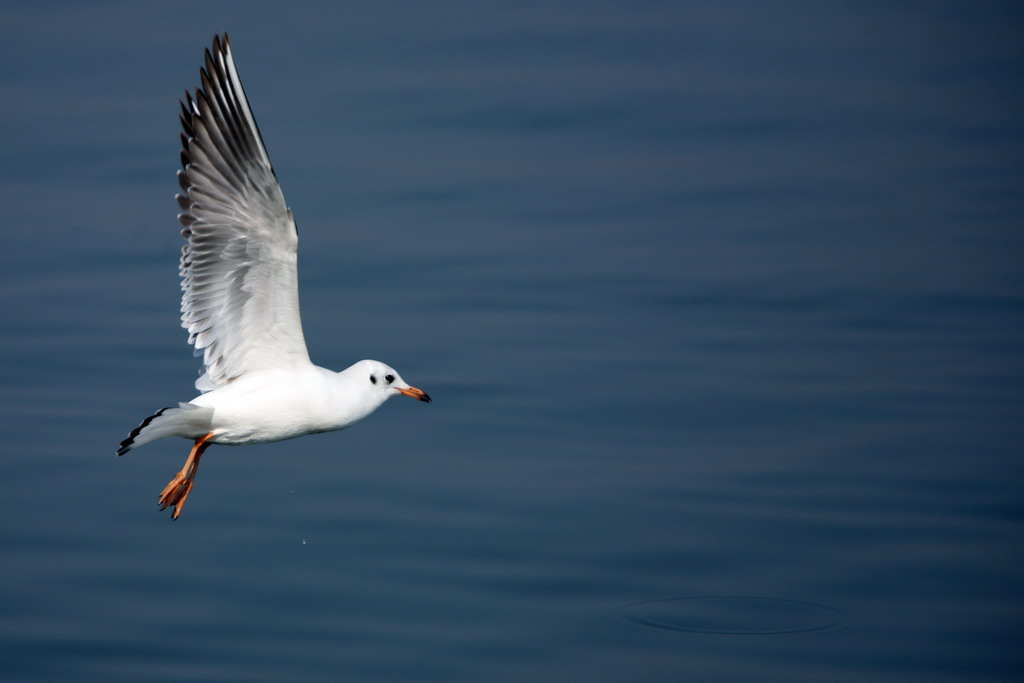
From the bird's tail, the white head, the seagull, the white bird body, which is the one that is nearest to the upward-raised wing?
the seagull

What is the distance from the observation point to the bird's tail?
11156 mm

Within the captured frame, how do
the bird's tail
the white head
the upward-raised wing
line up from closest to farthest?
the bird's tail → the upward-raised wing → the white head

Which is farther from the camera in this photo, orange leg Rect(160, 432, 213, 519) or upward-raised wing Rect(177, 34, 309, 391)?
orange leg Rect(160, 432, 213, 519)

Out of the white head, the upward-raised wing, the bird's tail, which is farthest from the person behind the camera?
the white head

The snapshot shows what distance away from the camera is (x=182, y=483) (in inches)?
474

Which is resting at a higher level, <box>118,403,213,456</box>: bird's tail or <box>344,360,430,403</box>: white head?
<box>344,360,430,403</box>: white head

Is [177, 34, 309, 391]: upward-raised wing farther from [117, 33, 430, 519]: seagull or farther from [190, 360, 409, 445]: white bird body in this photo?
[190, 360, 409, 445]: white bird body

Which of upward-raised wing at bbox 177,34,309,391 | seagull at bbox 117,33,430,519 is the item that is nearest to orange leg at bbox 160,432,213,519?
seagull at bbox 117,33,430,519

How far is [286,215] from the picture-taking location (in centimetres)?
1155

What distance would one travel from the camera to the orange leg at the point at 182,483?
1191 centimetres

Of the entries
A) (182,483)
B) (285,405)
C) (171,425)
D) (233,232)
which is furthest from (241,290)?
(182,483)

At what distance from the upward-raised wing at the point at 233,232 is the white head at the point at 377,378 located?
0.37m

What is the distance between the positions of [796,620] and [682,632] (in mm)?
1181

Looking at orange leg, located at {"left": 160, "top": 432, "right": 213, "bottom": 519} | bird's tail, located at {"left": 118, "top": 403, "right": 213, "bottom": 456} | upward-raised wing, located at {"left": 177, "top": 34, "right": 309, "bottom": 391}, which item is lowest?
orange leg, located at {"left": 160, "top": 432, "right": 213, "bottom": 519}
